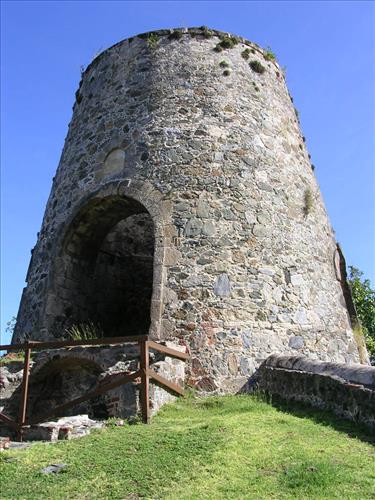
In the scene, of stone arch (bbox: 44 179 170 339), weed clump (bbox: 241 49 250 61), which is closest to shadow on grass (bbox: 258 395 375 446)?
stone arch (bbox: 44 179 170 339)

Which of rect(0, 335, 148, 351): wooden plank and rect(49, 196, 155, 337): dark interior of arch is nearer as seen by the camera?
rect(0, 335, 148, 351): wooden plank

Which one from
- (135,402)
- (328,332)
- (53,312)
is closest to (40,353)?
(53,312)

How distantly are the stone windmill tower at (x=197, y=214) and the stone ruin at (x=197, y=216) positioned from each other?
0.02m

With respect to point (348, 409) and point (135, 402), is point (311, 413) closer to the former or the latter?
point (348, 409)

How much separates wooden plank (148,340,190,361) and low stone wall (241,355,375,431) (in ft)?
3.42

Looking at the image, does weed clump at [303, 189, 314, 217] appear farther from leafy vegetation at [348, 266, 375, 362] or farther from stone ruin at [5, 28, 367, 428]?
leafy vegetation at [348, 266, 375, 362]

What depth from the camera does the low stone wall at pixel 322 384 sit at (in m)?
5.69

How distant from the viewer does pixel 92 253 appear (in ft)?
35.2

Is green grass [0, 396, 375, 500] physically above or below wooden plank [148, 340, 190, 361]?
below

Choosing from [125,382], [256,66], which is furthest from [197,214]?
[256,66]

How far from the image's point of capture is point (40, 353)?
807cm

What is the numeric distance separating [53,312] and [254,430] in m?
5.01

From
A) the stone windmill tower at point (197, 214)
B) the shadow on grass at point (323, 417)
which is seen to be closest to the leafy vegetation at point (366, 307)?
the stone windmill tower at point (197, 214)

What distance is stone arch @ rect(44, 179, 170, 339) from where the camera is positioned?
8.73 meters
